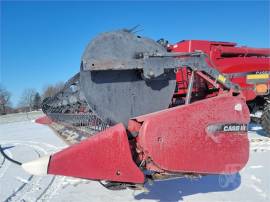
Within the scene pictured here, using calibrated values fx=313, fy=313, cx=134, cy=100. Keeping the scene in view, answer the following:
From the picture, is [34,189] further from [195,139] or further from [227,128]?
[227,128]

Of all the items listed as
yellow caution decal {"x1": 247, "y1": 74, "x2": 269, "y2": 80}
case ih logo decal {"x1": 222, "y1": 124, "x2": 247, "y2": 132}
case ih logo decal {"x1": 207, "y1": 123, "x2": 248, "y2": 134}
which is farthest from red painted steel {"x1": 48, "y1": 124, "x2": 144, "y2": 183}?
yellow caution decal {"x1": 247, "y1": 74, "x2": 269, "y2": 80}

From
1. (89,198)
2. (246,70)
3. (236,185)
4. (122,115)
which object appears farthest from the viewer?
(246,70)

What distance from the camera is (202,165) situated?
2789mm

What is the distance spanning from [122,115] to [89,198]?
4.01ft

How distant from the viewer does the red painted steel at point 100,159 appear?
A: 2486 mm

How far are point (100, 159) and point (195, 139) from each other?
0.85 meters

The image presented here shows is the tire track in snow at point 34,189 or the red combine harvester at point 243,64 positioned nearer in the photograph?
the tire track in snow at point 34,189

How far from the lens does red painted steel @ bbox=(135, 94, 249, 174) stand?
2627 millimetres

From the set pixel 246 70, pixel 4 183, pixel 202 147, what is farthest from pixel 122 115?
pixel 246 70

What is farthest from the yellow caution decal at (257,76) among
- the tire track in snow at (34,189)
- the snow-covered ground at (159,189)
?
the tire track in snow at (34,189)

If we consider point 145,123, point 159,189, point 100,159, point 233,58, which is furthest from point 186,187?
point 233,58

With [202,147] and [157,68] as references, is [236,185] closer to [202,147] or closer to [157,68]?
[202,147]

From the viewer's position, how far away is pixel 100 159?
253 cm

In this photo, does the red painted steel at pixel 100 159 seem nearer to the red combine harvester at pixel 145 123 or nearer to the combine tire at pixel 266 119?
the red combine harvester at pixel 145 123
